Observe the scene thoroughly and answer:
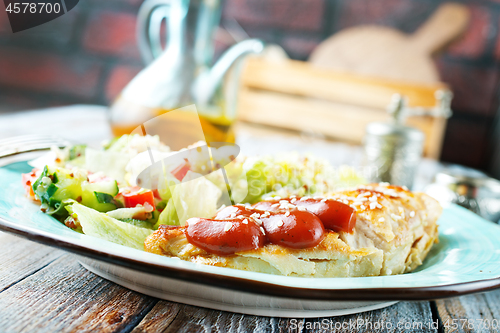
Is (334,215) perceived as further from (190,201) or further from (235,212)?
(190,201)

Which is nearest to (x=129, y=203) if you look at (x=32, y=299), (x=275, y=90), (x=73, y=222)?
(x=73, y=222)

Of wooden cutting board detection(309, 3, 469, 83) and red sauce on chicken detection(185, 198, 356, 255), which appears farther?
wooden cutting board detection(309, 3, 469, 83)

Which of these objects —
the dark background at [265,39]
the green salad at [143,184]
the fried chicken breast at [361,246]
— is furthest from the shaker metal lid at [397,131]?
the dark background at [265,39]

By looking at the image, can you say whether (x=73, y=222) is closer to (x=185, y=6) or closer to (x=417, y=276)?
(x=417, y=276)

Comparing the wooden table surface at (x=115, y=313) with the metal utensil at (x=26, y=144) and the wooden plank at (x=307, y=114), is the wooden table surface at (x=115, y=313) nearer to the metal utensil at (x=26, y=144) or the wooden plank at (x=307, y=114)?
the metal utensil at (x=26, y=144)

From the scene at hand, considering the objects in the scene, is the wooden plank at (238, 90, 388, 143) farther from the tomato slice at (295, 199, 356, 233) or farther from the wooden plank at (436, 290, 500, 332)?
the tomato slice at (295, 199, 356, 233)

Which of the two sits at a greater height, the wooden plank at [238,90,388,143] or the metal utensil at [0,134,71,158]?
the metal utensil at [0,134,71,158]

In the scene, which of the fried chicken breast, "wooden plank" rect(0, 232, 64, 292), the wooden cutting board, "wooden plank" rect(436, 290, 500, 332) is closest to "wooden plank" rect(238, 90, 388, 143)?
the wooden cutting board
